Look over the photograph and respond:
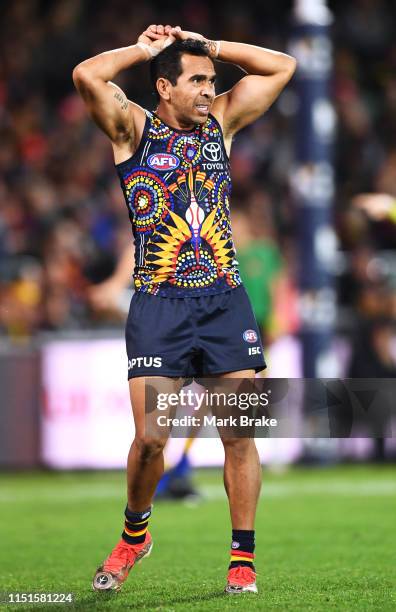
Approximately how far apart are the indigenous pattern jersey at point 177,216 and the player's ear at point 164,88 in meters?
0.18

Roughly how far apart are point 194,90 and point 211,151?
308 millimetres

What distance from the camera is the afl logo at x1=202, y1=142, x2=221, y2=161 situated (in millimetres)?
6355

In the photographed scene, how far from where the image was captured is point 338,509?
981cm

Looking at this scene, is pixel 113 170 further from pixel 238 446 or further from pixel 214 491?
pixel 238 446

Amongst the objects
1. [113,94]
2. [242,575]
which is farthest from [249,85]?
[242,575]

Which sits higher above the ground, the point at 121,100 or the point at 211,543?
the point at 121,100

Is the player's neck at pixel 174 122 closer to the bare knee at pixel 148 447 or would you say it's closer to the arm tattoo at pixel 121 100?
the arm tattoo at pixel 121 100

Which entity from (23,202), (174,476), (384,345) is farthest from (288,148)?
(174,476)

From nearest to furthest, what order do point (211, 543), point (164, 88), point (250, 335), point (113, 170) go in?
point (250, 335), point (164, 88), point (211, 543), point (113, 170)

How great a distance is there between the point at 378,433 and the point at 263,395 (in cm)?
652

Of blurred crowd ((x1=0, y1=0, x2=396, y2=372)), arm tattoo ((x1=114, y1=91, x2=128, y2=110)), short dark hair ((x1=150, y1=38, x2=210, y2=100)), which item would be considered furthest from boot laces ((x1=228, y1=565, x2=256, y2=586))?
blurred crowd ((x1=0, y1=0, x2=396, y2=372))

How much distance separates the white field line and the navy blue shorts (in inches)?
186

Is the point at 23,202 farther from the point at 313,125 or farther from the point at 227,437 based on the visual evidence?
the point at 227,437

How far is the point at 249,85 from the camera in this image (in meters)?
6.59
